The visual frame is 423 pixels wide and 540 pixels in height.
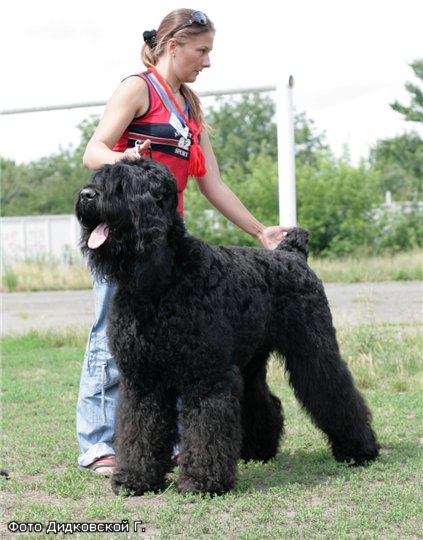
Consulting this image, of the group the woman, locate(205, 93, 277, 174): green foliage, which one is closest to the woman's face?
the woman

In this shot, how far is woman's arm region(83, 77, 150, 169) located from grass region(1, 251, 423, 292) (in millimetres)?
13212

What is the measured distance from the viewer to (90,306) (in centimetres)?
1423

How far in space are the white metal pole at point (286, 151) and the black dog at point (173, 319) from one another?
2.27m

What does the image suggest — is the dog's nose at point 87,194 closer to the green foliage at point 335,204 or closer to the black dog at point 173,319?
the black dog at point 173,319

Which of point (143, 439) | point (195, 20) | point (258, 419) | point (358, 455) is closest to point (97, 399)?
point (143, 439)

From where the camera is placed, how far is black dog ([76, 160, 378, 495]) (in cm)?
347

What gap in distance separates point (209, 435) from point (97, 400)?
1.07 meters

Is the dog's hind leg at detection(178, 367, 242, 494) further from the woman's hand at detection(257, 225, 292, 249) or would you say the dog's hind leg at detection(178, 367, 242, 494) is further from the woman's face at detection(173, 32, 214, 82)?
the woman's face at detection(173, 32, 214, 82)

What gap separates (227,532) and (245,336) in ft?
3.46

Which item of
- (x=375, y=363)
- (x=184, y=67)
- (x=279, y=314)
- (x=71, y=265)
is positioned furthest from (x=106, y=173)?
(x=71, y=265)

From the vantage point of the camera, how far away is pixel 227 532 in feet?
10.9

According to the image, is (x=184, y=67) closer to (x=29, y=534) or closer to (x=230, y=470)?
(x=230, y=470)

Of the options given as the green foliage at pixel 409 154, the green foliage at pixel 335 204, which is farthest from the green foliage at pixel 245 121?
the green foliage at pixel 335 204

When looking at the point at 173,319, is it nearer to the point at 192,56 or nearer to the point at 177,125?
the point at 177,125
